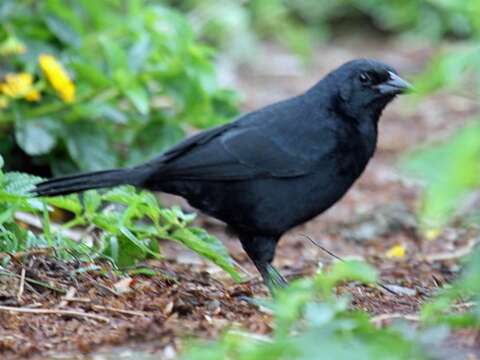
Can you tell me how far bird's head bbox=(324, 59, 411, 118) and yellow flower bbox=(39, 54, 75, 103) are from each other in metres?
1.61

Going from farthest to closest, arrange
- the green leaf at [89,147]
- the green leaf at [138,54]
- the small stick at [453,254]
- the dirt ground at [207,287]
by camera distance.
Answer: the green leaf at [138,54] → the green leaf at [89,147] → the small stick at [453,254] → the dirt ground at [207,287]

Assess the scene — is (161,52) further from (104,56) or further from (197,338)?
(197,338)

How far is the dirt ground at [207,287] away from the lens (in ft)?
11.6

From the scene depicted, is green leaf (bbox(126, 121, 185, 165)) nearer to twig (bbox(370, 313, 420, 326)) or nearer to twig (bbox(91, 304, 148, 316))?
twig (bbox(91, 304, 148, 316))

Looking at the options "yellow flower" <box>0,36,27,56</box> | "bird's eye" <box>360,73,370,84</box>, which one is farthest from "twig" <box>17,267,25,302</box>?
"yellow flower" <box>0,36,27,56</box>

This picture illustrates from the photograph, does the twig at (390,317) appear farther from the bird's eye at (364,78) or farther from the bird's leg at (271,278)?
the bird's eye at (364,78)

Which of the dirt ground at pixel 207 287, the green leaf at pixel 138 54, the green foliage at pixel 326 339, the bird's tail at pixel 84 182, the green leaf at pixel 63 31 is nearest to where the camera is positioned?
the green foliage at pixel 326 339

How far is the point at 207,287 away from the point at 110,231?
0.47 metres

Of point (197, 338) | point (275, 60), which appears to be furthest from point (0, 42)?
point (275, 60)

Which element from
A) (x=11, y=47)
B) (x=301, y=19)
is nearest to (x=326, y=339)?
(x=11, y=47)

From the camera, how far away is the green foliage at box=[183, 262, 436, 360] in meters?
2.75

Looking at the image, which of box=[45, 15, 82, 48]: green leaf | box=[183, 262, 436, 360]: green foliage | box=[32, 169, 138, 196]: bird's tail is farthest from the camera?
box=[45, 15, 82, 48]: green leaf

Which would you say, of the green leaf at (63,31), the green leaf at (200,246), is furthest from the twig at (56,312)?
the green leaf at (63,31)

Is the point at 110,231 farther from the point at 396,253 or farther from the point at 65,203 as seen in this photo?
the point at 396,253
